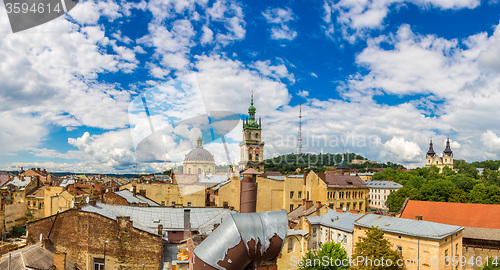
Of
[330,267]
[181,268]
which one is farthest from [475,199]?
[181,268]

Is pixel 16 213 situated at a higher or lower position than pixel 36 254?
Answer: lower

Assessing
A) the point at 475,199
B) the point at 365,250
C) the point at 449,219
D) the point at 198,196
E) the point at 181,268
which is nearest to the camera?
the point at 181,268

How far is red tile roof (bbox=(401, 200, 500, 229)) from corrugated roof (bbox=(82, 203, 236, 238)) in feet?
100

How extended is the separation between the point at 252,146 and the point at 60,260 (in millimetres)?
77724

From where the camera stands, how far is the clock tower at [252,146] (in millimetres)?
96875

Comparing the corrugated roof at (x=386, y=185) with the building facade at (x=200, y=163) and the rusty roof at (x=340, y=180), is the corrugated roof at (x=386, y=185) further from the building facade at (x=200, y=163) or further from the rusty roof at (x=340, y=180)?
the building facade at (x=200, y=163)

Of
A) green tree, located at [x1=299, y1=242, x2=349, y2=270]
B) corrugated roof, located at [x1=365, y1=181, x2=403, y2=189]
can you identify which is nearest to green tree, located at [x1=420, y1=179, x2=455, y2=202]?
corrugated roof, located at [x1=365, y1=181, x2=403, y2=189]

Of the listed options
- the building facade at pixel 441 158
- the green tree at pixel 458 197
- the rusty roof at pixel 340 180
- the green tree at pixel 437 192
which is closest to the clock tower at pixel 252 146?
the rusty roof at pixel 340 180

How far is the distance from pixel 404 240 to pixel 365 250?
3955 mm

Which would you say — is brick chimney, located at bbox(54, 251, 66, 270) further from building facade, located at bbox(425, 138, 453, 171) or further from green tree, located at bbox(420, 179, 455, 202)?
building facade, located at bbox(425, 138, 453, 171)

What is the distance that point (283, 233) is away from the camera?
8.82 meters

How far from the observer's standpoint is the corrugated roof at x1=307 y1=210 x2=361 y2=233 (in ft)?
107

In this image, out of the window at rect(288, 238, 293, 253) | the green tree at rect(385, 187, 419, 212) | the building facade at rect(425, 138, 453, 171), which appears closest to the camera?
the window at rect(288, 238, 293, 253)

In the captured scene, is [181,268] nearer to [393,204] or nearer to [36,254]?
[36,254]
